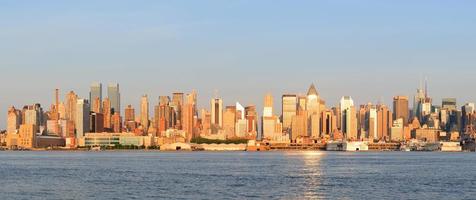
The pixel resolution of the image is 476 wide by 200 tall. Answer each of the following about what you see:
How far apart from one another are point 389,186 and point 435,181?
37.5ft

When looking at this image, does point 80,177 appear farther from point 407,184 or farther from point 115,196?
point 407,184

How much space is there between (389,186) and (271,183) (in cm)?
1142

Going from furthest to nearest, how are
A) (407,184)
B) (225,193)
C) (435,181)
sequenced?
1. (435,181)
2. (407,184)
3. (225,193)

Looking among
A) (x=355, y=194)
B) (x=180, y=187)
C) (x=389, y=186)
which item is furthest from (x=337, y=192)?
(x=180, y=187)

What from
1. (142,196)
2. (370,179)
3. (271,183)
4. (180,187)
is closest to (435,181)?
(370,179)

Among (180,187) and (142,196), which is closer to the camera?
(142,196)

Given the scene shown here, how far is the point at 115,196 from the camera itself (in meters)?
70.8

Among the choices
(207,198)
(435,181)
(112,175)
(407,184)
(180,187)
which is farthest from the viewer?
(112,175)

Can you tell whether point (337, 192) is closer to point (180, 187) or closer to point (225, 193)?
point (225, 193)

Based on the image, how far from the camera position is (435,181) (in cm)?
9275

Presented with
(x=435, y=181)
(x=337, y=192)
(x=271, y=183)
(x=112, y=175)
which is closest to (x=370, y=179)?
(x=435, y=181)

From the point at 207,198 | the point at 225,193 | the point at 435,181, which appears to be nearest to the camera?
the point at 207,198

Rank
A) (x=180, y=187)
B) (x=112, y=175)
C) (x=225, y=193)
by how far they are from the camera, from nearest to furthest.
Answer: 1. (x=225, y=193)
2. (x=180, y=187)
3. (x=112, y=175)

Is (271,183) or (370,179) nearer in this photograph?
(271,183)
